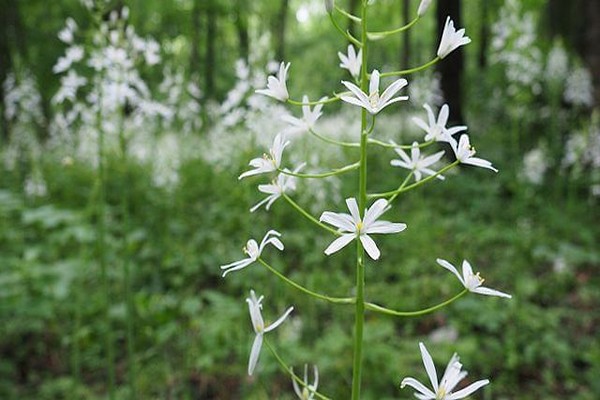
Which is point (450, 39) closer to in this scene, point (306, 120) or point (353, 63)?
point (353, 63)

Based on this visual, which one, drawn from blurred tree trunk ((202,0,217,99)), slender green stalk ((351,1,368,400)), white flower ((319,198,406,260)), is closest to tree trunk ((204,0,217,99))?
blurred tree trunk ((202,0,217,99))

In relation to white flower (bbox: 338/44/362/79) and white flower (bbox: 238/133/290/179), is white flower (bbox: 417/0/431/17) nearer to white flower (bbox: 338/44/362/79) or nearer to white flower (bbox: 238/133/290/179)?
white flower (bbox: 338/44/362/79)

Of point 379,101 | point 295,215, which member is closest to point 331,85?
point 295,215

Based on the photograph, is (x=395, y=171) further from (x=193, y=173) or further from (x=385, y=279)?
(x=385, y=279)

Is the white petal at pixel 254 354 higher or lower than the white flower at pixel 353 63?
lower

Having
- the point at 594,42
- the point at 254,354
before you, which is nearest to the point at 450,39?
the point at 254,354

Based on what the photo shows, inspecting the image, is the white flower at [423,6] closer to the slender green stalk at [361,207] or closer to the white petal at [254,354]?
the slender green stalk at [361,207]

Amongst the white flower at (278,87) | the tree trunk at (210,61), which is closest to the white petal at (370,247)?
the white flower at (278,87)
